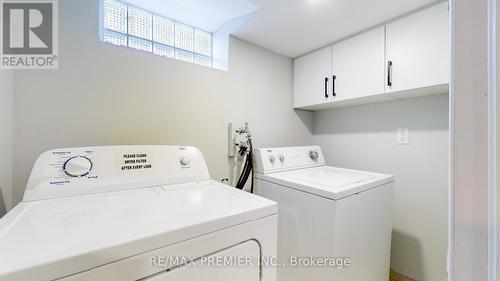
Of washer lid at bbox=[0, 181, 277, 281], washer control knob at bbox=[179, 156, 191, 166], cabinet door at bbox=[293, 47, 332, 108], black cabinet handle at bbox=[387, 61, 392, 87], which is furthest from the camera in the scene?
cabinet door at bbox=[293, 47, 332, 108]

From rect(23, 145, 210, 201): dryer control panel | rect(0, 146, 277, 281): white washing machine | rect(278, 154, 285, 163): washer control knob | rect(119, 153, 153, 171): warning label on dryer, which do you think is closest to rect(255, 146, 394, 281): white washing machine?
rect(278, 154, 285, 163): washer control knob

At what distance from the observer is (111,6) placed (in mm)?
1312

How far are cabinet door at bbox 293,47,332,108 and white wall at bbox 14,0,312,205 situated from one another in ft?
1.17

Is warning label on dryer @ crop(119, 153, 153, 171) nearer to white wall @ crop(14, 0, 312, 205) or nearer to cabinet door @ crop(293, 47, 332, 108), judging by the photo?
white wall @ crop(14, 0, 312, 205)

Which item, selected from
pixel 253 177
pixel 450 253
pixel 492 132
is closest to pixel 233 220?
pixel 450 253

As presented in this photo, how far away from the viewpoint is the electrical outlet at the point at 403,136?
163 centimetres

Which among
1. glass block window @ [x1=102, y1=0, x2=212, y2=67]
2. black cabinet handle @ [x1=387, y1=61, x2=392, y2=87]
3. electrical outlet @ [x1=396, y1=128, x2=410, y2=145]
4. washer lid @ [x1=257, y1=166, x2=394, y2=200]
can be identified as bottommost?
washer lid @ [x1=257, y1=166, x2=394, y2=200]

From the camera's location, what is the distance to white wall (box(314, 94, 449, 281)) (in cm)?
148

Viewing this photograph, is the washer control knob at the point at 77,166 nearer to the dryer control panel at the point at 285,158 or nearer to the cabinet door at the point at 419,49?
the dryer control panel at the point at 285,158

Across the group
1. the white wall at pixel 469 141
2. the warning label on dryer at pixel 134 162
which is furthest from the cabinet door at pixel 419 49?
the warning label on dryer at pixel 134 162

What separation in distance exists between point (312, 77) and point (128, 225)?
6.22 ft

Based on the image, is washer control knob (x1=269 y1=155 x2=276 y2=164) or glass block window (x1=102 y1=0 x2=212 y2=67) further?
washer control knob (x1=269 y1=155 x2=276 y2=164)

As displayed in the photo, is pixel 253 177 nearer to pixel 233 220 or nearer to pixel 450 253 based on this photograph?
pixel 233 220

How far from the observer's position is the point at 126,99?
4.16 feet
